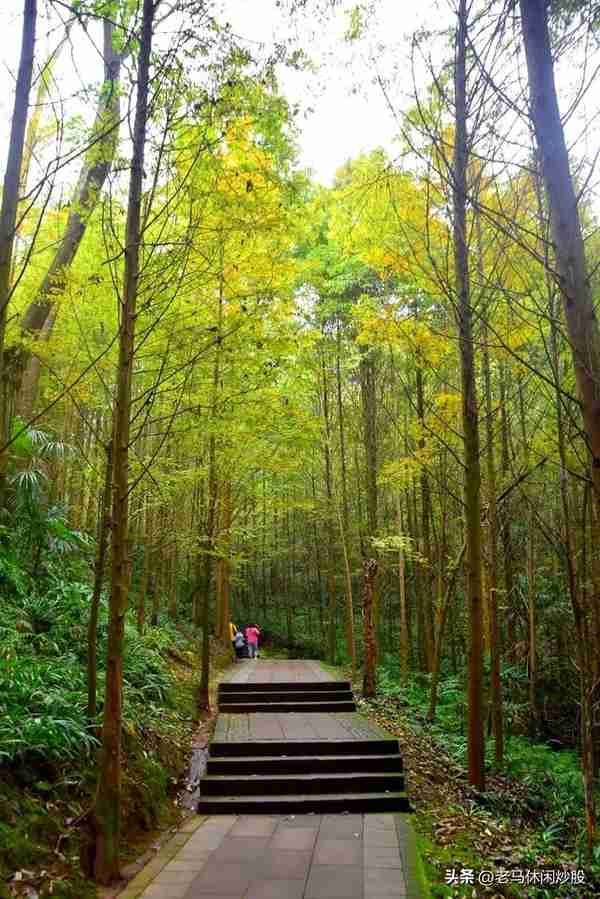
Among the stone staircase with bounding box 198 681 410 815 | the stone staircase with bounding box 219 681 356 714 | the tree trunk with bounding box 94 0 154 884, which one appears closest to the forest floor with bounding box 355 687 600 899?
the stone staircase with bounding box 198 681 410 815

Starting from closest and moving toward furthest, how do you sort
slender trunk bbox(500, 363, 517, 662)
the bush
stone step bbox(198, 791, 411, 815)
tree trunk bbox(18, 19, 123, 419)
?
the bush, stone step bbox(198, 791, 411, 815), tree trunk bbox(18, 19, 123, 419), slender trunk bbox(500, 363, 517, 662)

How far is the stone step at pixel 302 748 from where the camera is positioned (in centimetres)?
620

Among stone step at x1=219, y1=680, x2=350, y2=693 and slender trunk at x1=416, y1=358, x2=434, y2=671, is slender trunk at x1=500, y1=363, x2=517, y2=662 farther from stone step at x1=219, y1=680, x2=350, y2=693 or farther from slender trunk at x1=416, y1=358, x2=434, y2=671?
stone step at x1=219, y1=680, x2=350, y2=693

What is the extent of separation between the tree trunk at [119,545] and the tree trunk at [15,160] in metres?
1.31

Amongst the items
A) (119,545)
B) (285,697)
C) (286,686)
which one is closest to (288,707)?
(285,697)

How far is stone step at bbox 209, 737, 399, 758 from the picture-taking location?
20.4 ft

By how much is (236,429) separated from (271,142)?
4.10 m

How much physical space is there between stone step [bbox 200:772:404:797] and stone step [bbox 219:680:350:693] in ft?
11.5

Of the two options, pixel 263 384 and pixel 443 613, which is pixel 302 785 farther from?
pixel 263 384

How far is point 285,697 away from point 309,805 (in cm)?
366

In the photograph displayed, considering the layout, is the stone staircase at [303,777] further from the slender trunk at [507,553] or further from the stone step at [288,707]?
the slender trunk at [507,553]

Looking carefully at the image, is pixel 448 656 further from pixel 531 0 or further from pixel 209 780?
pixel 531 0

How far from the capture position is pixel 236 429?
8.15 m

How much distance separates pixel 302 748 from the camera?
6.27 meters
